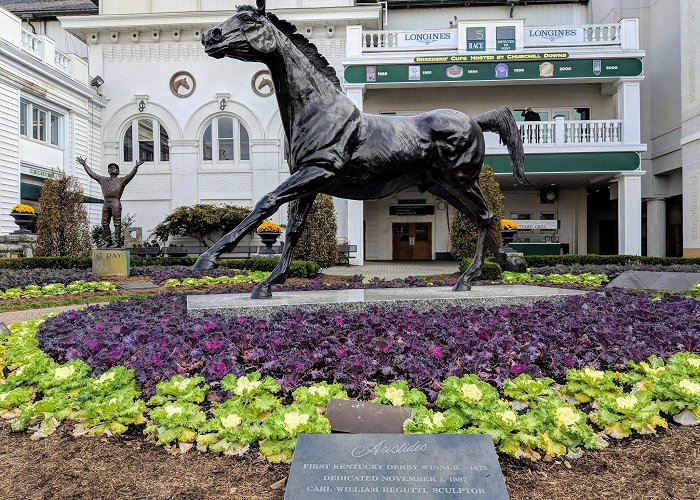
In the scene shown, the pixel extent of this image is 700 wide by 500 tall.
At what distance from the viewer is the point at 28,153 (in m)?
21.0

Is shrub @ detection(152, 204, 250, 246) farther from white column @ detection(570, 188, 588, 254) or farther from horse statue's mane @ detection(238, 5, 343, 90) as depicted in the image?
horse statue's mane @ detection(238, 5, 343, 90)

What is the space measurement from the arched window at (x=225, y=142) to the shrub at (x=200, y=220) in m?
2.80

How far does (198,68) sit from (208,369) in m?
24.3

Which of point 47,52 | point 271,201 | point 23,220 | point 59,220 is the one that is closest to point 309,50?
point 271,201

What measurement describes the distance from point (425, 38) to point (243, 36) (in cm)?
1930

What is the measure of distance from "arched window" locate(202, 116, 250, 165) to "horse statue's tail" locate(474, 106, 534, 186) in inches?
798

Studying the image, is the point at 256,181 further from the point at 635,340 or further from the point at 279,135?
the point at 635,340

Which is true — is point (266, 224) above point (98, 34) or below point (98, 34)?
below

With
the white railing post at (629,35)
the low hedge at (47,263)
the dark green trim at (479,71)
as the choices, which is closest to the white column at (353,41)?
the dark green trim at (479,71)

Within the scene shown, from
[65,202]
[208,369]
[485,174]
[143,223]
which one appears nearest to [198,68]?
[143,223]

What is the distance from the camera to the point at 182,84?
24859 mm

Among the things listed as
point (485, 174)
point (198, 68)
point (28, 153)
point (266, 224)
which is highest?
point (198, 68)

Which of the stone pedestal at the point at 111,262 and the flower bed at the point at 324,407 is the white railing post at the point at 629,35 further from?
the flower bed at the point at 324,407

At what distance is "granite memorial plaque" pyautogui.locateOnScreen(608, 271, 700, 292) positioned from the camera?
7672 millimetres
